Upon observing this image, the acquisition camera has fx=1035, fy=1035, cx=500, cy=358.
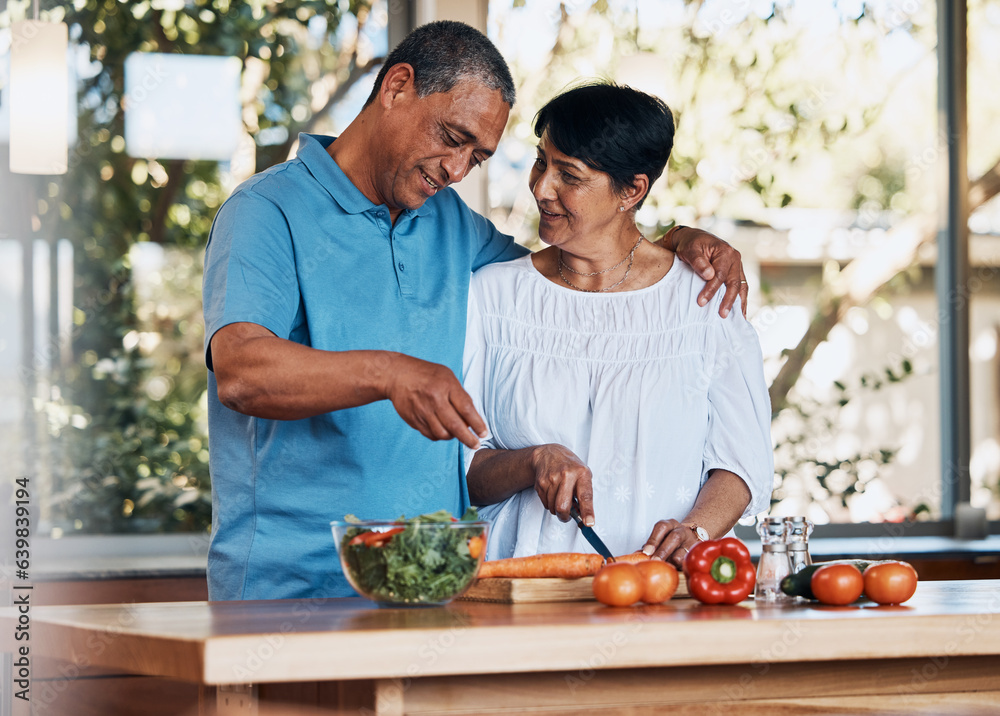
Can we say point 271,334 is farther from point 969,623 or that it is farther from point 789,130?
point 789,130

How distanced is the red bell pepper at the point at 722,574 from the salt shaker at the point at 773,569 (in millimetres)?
75


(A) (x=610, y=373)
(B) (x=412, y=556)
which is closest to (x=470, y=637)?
(B) (x=412, y=556)

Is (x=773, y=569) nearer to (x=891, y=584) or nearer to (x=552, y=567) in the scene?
(x=891, y=584)

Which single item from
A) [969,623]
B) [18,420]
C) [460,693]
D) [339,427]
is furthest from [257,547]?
[18,420]

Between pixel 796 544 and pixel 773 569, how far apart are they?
79mm

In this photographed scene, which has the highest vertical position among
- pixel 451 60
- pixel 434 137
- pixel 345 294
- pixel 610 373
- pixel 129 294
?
pixel 451 60

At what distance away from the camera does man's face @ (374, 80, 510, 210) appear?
1.78 metres

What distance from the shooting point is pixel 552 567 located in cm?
153

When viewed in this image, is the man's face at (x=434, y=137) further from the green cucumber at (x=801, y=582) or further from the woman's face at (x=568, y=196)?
the green cucumber at (x=801, y=582)

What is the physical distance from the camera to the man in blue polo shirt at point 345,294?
67.3 inches

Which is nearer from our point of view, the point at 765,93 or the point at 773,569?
the point at 773,569

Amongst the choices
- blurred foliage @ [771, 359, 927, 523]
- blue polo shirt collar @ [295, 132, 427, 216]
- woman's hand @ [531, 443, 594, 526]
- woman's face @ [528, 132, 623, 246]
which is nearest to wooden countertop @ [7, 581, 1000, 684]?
woman's hand @ [531, 443, 594, 526]

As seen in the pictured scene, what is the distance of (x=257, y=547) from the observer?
1.71 meters

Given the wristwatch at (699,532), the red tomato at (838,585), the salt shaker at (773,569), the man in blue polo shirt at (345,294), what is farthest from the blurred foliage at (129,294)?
the red tomato at (838,585)
